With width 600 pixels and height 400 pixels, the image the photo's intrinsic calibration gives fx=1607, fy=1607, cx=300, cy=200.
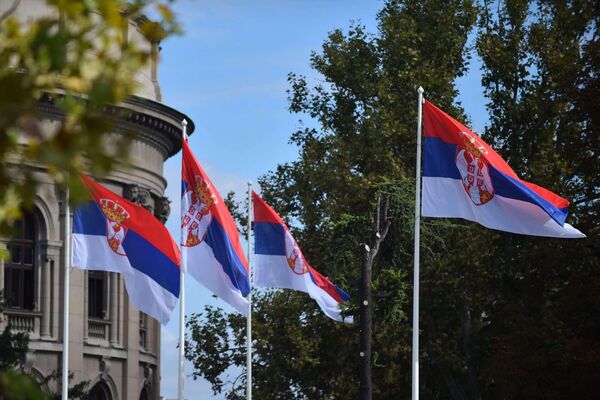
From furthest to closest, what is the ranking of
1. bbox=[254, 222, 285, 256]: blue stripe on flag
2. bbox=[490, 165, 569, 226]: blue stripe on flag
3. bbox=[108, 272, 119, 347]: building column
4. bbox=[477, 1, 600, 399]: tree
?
bbox=[108, 272, 119, 347]: building column → bbox=[477, 1, 600, 399]: tree → bbox=[254, 222, 285, 256]: blue stripe on flag → bbox=[490, 165, 569, 226]: blue stripe on flag

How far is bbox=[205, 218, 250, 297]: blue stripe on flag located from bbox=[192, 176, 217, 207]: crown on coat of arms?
0.35 m

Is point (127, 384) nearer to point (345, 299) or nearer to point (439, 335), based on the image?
point (439, 335)

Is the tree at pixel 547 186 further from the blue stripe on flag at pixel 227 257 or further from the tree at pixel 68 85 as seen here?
the tree at pixel 68 85

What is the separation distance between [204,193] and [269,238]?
2.95 m

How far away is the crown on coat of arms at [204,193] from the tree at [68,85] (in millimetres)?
22596

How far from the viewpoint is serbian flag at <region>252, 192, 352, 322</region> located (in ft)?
104

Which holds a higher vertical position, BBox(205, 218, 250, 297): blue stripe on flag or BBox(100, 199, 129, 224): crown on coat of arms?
BBox(100, 199, 129, 224): crown on coat of arms

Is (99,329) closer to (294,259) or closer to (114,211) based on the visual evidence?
(294,259)

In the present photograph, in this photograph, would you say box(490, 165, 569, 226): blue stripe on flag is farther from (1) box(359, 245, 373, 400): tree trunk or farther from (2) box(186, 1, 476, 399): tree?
(2) box(186, 1, 476, 399): tree

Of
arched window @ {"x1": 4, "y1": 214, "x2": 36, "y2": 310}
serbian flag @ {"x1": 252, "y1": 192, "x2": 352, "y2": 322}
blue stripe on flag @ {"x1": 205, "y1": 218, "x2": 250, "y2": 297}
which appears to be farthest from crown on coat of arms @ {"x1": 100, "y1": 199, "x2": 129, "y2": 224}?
arched window @ {"x1": 4, "y1": 214, "x2": 36, "y2": 310}

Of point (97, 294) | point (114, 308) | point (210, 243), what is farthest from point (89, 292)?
point (210, 243)

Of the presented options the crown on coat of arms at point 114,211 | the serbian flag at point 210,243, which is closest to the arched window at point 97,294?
the serbian flag at point 210,243

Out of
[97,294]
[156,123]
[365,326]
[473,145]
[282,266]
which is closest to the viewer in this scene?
[473,145]

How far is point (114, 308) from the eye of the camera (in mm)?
49250
